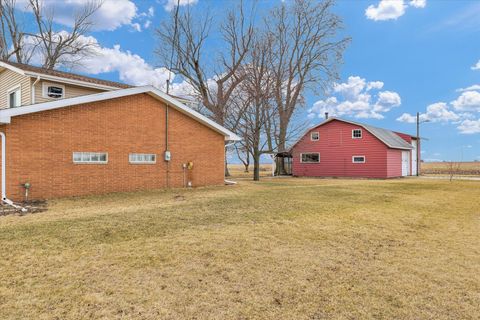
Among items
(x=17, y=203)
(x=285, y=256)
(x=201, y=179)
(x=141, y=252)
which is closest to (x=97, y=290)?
(x=141, y=252)

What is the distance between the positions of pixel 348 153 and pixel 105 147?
2197cm

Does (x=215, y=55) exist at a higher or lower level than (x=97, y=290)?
higher

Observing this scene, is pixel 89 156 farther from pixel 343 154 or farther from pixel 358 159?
pixel 358 159

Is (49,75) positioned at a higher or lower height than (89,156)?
higher

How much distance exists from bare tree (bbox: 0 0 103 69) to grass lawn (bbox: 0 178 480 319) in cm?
2275

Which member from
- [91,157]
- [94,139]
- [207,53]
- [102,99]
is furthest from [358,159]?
[91,157]

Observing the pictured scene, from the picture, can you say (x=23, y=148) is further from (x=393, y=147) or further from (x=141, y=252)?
(x=393, y=147)

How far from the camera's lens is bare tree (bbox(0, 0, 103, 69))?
81.7 ft

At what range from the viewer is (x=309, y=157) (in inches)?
1212

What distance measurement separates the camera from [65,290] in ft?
12.0

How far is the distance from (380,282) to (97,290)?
11.5ft

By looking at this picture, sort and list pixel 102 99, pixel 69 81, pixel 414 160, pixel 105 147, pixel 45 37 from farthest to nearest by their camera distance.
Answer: pixel 414 160
pixel 45 37
pixel 69 81
pixel 105 147
pixel 102 99

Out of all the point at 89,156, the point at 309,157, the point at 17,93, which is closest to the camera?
Result: the point at 89,156

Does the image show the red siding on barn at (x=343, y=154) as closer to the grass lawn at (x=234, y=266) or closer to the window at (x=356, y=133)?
the window at (x=356, y=133)
